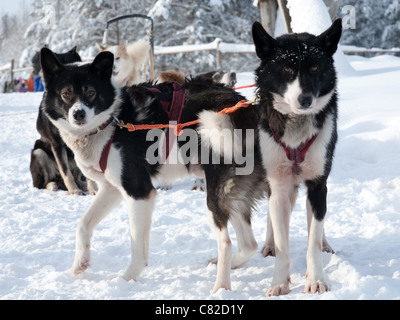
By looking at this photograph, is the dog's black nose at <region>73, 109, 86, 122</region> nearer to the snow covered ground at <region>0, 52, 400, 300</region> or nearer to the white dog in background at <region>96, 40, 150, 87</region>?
the snow covered ground at <region>0, 52, 400, 300</region>

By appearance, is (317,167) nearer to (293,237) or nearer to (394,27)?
(293,237)

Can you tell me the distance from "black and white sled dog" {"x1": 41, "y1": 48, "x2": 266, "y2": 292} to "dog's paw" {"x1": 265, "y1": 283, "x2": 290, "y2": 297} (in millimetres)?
335

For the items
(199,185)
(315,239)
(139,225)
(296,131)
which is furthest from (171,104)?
(199,185)

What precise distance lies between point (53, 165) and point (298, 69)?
13.4 ft

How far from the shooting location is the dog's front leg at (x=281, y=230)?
8.23 ft

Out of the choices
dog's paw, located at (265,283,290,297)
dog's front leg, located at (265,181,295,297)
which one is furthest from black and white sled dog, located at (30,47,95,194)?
dog's paw, located at (265,283,290,297)

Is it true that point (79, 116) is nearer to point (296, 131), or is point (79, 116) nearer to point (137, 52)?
point (296, 131)

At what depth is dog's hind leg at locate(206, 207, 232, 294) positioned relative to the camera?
2584mm

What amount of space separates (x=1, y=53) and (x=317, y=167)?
217 feet

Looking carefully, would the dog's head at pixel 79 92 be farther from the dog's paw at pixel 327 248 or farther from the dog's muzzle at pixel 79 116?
the dog's paw at pixel 327 248

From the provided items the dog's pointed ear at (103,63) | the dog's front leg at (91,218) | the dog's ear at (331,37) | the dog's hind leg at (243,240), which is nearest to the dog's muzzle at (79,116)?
the dog's pointed ear at (103,63)

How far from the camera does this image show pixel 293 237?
3.56 m

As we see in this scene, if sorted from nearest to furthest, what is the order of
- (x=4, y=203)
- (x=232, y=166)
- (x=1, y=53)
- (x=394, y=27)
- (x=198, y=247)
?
(x=232, y=166) → (x=198, y=247) → (x=4, y=203) → (x=394, y=27) → (x=1, y=53)
